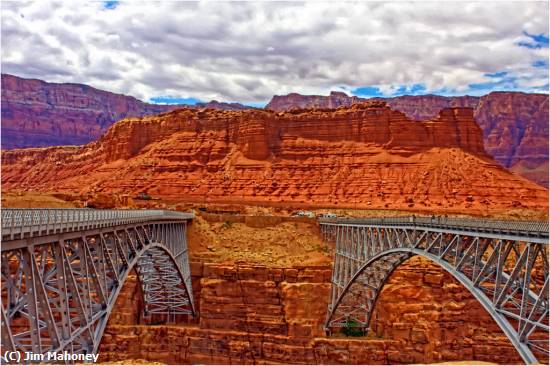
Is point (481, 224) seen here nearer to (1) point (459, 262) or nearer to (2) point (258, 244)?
(1) point (459, 262)

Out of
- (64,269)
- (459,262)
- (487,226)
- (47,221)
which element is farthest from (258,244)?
(47,221)

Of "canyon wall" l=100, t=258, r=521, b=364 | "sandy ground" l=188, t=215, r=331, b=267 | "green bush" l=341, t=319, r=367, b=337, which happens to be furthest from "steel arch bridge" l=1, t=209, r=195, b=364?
"green bush" l=341, t=319, r=367, b=337

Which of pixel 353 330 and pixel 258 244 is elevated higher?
pixel 258 244

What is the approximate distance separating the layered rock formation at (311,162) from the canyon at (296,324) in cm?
5083

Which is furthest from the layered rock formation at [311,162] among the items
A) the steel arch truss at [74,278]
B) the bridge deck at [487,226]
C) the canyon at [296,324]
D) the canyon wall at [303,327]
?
the bridge deck at [487,226]

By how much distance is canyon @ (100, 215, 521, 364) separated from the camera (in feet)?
174

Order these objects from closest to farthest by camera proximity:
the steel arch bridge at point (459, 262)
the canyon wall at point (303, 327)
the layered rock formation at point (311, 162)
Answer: the steel arch bridge at point (459, 262)
the canyon wall at point (303, 327)
the layered rock formation at point (311, 162)

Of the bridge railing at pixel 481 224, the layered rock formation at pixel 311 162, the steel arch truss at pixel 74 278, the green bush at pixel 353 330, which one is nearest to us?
the steel arch truss at pixel 74 278

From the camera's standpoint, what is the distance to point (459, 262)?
90.0 feet

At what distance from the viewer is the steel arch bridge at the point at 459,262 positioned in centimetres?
2155

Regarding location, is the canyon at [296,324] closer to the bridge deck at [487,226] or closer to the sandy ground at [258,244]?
the sandy ground at [258,244]

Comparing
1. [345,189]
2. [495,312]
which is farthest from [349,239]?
[345,189]

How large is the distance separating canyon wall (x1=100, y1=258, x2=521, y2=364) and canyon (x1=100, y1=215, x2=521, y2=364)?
10 cm

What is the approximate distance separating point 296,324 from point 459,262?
29850mm
